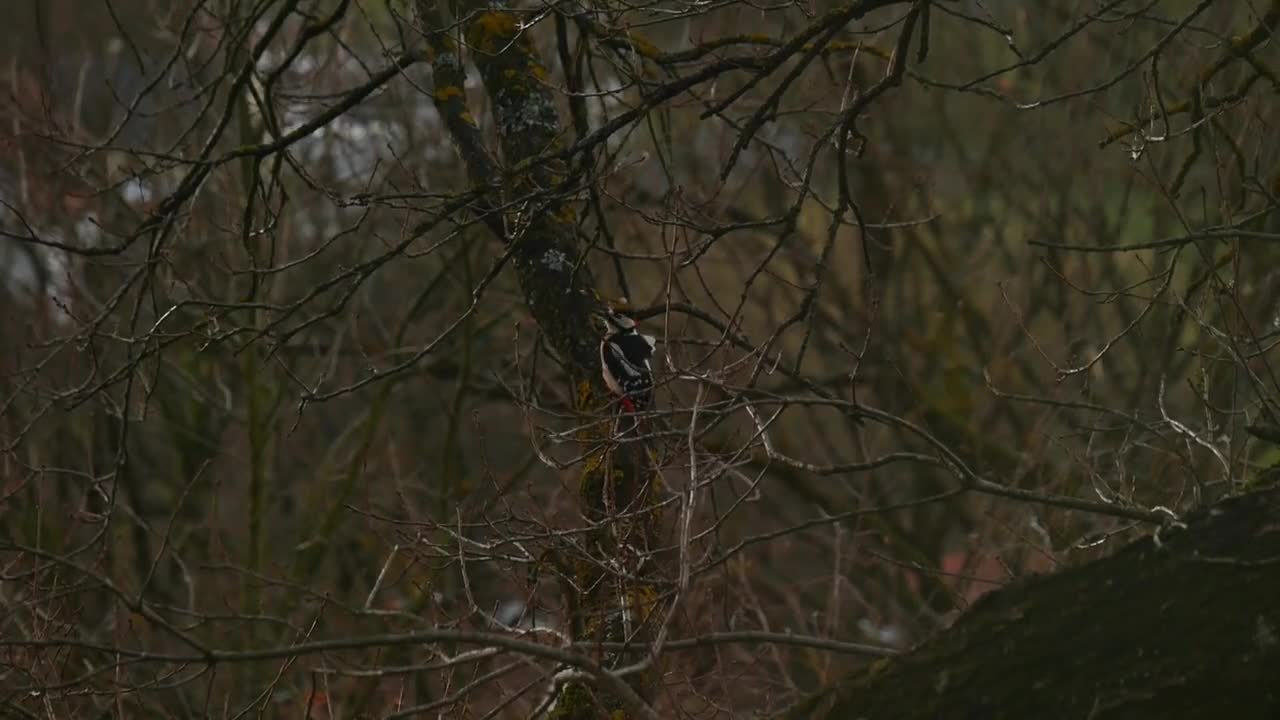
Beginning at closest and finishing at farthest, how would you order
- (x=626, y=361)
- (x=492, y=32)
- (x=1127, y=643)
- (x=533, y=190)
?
(x=1127, y=643)
(x=533, y=190)
(x=492, y=32)
(x=626, y=361)

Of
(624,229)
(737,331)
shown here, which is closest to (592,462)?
(737,331)

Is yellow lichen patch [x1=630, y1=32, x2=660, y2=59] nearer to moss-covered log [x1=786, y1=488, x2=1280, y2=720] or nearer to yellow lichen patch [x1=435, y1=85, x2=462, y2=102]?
yellow lichen patch [x1=435, y1=85, x2=462, y2=102]

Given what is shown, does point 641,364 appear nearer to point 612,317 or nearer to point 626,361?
point 626,361

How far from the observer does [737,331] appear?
4.70m

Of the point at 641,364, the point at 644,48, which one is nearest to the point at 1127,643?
the point at 641,364

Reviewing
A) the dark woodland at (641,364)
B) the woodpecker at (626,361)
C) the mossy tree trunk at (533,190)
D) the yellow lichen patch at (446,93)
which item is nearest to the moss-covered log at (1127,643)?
the dark woodland at (641,364)

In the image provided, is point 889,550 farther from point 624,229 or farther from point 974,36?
point 974,36

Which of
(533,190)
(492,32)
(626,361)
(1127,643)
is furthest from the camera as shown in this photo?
(626,361)

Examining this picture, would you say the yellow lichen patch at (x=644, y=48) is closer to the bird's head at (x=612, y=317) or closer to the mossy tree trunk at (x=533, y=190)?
the mossy tree trunk at (x=533, y=190)

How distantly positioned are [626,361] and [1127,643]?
280 cm

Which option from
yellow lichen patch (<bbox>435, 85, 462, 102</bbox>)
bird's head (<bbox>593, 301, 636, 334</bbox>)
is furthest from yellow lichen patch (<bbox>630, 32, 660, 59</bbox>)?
bird's head (<bbox>593, 301, 636, 334</bbox>)

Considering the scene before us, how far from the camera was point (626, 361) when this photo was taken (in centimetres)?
557

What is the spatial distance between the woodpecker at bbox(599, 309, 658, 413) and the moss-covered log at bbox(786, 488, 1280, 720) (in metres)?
2.14

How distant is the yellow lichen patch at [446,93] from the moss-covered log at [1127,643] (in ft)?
9.40
